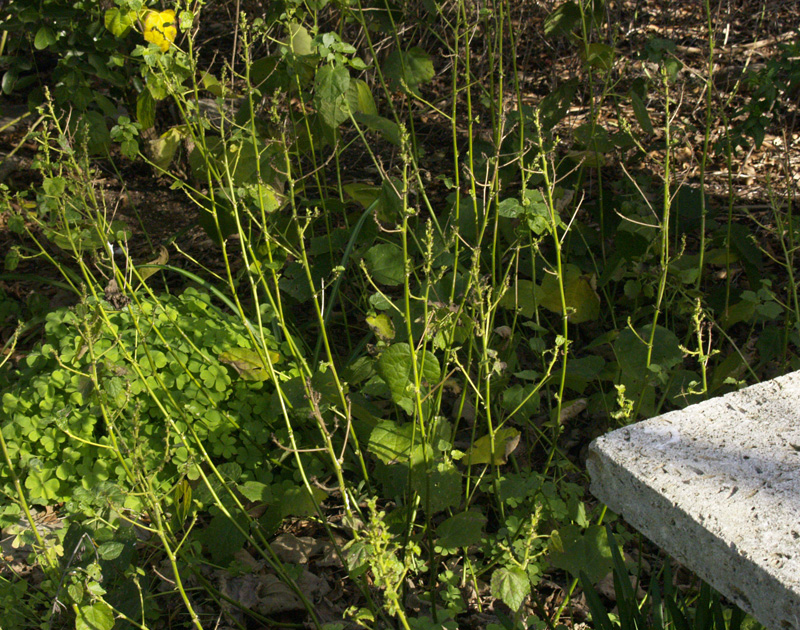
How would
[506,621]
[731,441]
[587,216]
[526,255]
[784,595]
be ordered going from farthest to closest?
1. [587,216]
2. [526,255]
3. [506,621]
4. [731,441]
5. [784,595]

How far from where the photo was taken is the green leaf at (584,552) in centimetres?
166

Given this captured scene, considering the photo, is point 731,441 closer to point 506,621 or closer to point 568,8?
point 506,621

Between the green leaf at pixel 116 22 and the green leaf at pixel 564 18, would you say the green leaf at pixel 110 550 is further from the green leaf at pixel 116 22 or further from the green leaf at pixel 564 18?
the green leaf at pixel 564 18

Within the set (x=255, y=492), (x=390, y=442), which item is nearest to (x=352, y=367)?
(x=390, y=442)

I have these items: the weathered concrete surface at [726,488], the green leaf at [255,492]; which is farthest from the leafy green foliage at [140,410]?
the weathered concrete surface at [726,488]

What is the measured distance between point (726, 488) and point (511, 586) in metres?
0.47

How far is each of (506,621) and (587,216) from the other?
2008mm

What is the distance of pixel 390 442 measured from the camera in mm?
1791

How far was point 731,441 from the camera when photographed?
1.30 metres

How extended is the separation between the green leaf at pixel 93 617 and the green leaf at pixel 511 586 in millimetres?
721

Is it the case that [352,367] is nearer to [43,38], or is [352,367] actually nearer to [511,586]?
[511,586]

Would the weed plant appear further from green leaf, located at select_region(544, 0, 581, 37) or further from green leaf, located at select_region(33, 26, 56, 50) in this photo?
green leaf, located at select_region(33, 26, 56, 50)

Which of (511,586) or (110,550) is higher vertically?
(110,550)

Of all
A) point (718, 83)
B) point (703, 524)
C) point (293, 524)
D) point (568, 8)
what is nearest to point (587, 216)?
point (568, 8)
